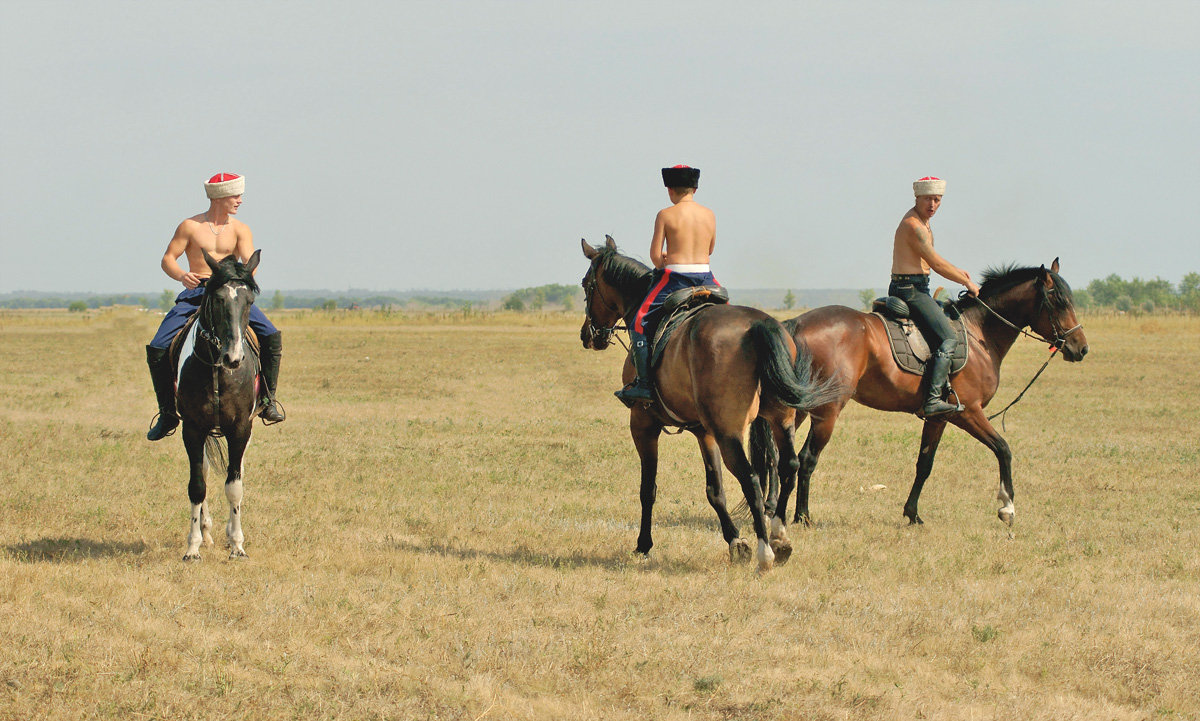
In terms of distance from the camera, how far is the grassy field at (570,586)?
18.6ft

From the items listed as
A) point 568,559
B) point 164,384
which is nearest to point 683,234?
point 568,559

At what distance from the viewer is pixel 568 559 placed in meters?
8.80

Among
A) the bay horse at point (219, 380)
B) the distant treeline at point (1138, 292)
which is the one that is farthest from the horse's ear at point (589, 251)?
the distant treeline at point (1138, 292)

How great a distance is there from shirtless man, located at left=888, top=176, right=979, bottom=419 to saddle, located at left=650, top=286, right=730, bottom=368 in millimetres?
2740

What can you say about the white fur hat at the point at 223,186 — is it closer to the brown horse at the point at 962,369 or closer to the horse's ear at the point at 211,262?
the horse's ear at the point at 211,262

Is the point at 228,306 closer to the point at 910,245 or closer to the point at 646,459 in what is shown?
the point at 646,459

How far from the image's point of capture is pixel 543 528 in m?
9.96

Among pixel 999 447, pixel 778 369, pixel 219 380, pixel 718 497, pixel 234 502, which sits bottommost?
pixel 234 502

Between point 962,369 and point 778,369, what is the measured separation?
3.63m

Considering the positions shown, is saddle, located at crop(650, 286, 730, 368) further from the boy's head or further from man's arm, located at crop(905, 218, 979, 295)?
man's arm, located at crop(905, 218, 979, 295)

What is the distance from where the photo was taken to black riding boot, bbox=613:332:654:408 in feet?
27.5

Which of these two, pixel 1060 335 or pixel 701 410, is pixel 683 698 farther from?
pixel 1060 335

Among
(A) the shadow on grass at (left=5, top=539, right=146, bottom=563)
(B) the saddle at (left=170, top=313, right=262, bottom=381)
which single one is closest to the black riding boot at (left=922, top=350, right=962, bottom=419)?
(B) the saddle at (left=170, top=313, right=262, bottom=381)

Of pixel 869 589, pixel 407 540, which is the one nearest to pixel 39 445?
pixel 407 540
